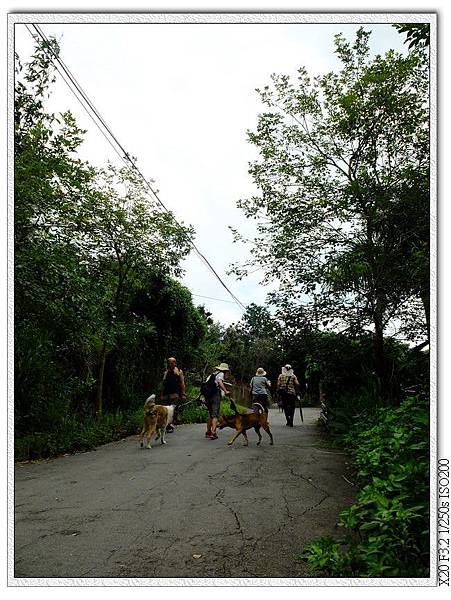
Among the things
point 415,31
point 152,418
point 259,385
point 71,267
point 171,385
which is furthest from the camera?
point 259,385

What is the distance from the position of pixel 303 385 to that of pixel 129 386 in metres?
4.27

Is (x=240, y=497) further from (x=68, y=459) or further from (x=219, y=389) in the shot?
(x=219, y=389)

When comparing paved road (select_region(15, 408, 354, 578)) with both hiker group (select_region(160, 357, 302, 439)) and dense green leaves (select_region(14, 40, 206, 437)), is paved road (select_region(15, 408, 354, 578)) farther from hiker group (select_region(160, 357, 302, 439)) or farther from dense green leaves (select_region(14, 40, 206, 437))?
hiker group (select_region(160, 357, 302, 439))

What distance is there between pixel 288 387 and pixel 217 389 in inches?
98.9

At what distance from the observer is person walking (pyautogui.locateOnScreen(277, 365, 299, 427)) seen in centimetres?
1130

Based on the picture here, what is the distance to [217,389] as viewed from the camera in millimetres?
9430

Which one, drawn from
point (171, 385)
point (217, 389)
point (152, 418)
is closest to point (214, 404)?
point (217, 389)

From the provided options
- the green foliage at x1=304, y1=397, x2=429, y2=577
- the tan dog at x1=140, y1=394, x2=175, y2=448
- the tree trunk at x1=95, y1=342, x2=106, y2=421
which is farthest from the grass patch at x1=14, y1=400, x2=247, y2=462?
the green foliage at x1=304, y1=397, x2=429, y2=577

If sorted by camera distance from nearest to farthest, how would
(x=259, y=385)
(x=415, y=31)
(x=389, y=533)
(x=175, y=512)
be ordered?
(x=389, y=533) < (x=415, y=31) < (x=175, y=512) < (x=259, y=385)

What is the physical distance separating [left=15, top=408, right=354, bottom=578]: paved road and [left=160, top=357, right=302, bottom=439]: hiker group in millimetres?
2142

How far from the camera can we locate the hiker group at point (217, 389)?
943cm

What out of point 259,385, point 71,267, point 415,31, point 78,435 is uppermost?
point 415,31

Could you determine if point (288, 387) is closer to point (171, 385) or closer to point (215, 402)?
point (215, 402)
